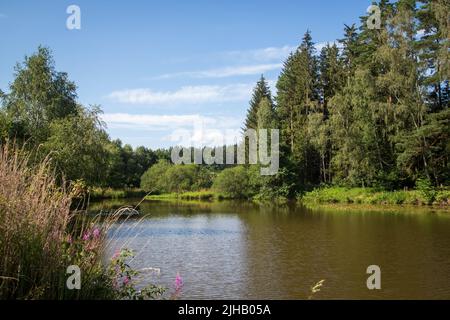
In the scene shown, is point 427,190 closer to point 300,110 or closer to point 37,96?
point 300,110

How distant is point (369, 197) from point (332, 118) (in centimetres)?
845

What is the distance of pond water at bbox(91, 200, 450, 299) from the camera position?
1167 cm

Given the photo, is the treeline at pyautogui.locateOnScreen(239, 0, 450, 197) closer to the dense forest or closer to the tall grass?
the dense forest

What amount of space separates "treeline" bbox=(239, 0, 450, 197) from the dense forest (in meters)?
0.11

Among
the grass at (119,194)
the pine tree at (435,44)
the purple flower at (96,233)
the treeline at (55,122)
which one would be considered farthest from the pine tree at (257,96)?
the purple flower at (96,233)

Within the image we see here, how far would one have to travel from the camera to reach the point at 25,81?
30.5 metres

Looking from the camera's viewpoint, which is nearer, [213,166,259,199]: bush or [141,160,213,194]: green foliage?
[213,166,259,199]: bush

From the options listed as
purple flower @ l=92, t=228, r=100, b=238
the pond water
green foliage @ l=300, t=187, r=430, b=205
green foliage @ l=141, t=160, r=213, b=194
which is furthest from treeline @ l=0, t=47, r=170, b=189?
green foliage @ l=141, t=160, r=213, b=194

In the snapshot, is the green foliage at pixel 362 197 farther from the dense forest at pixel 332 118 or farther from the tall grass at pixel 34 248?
the tall grass at pixel 34 248

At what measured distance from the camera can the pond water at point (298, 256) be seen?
11672mm
